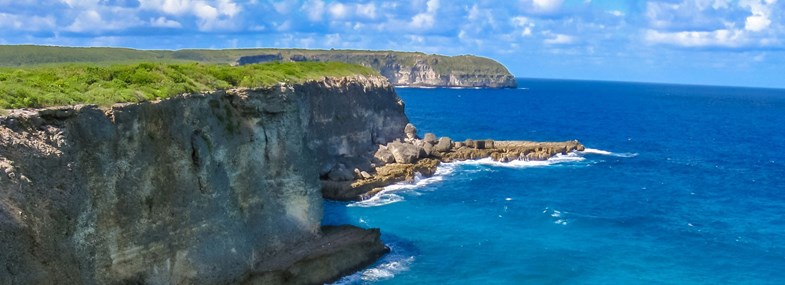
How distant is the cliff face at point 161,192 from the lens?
25484 millimetres

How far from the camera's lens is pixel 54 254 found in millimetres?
25750

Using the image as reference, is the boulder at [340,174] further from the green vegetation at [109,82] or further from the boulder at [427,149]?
the green vegetation at [109,82]

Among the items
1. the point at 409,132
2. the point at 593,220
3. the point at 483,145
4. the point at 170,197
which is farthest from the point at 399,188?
the point at 170,197

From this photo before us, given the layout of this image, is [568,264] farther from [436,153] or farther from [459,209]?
[436,153]

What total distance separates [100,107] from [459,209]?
124ft

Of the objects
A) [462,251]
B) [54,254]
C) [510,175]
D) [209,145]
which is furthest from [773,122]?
[54,254]

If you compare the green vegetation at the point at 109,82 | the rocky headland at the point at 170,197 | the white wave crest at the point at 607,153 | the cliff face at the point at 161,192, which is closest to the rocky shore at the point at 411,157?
the white wave crest at the point at 607,153

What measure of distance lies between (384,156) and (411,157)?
128 inches

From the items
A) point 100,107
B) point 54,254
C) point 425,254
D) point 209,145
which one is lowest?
point 425,254

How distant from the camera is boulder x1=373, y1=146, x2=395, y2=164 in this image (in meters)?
78.4

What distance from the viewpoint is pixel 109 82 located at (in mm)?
35062

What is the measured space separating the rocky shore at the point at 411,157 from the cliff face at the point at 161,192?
59.9 ft

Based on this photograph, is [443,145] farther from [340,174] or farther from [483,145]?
[340,174]

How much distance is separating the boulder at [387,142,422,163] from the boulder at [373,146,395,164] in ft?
1.60
